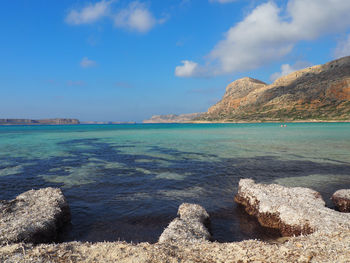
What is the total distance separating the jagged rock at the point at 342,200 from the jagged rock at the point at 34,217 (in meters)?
12.4

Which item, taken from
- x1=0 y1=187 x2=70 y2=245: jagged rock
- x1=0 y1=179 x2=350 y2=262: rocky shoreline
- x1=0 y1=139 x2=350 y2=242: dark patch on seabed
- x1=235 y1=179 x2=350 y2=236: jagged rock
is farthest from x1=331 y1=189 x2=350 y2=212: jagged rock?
x1=0 y1=187 x2=70 y2=245: jagged rock

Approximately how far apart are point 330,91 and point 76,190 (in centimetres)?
18407

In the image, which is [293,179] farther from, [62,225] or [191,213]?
[62,225]

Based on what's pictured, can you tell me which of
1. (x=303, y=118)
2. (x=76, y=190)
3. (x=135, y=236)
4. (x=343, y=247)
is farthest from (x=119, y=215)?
(x=303, y=118)

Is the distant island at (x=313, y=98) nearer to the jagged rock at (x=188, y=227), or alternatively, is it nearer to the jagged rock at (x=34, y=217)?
the jagged rock at (x=188, y=227)

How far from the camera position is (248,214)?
10.1 m

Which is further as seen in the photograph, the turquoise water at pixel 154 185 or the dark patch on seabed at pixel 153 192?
the turquoise water at pixel 154 185

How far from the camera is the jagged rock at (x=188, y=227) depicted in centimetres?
698

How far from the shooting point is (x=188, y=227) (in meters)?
7.70

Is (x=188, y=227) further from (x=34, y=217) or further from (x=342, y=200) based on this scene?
(x=342, y=200)

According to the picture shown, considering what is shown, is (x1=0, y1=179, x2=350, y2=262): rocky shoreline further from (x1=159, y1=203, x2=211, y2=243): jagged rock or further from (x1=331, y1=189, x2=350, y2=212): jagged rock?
(x1=331, y1=189, x2=350, y2=212): jagged rock

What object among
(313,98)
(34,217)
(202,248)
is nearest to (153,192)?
(34,217)

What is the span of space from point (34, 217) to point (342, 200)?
1324 centimetres

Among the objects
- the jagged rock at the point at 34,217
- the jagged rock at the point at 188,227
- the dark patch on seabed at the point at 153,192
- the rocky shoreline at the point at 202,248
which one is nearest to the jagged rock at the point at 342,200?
the dark patch on seabed at the point at 153,192
